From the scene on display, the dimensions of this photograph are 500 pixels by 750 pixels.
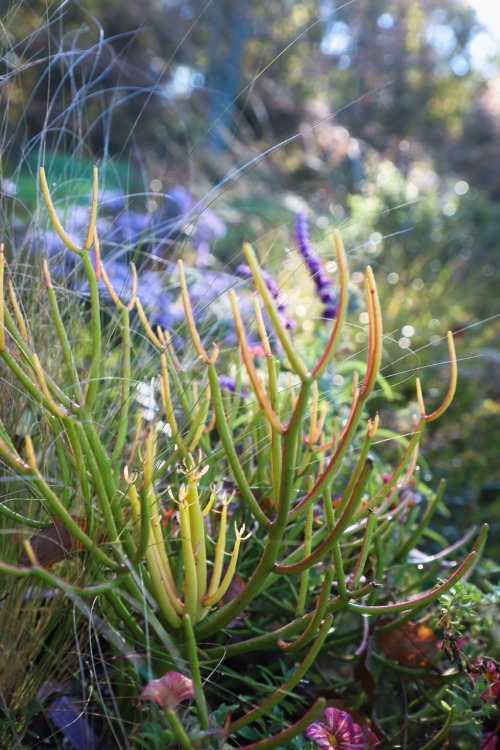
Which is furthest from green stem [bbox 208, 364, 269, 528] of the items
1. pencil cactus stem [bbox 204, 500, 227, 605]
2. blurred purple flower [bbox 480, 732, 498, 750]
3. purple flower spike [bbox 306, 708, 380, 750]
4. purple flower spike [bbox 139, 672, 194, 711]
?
blurred purple flower [bbox 480, 732, 498, 750]

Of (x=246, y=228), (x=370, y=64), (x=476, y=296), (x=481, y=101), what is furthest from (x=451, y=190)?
(x=481, y=101)

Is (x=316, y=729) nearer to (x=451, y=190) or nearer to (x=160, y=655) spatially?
(x=160, y=655)

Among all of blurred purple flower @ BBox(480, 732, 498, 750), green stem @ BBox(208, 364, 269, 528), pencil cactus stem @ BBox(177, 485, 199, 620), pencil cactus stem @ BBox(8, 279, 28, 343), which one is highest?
pencil cactus stem @ BBox(8, 279, 28, 343)

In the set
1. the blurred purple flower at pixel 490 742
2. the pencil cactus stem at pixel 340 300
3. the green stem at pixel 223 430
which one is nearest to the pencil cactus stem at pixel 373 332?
the pencil cactus stem at pixel 340 300

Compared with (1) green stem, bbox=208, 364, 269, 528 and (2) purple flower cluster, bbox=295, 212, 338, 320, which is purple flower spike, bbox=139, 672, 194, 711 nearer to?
(1) green stem, bbox=208, 364, 269, 528

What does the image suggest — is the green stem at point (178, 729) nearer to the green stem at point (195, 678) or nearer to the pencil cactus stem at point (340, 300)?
the green stem at point (195, 678)
